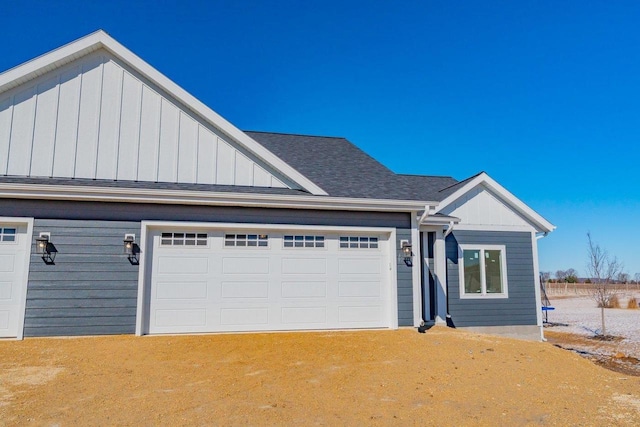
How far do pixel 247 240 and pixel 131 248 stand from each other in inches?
85.6

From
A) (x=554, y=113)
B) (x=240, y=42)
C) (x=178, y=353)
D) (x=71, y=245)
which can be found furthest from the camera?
(x=554, y=113)

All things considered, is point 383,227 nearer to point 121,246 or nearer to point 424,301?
point 424,301

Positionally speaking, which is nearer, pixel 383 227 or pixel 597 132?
pixel 383 227

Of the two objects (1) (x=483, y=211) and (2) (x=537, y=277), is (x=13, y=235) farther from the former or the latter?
(2) (x=537, y=277)

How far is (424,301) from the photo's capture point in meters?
10.8

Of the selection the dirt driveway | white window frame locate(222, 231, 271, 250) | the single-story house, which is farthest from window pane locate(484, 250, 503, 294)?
white window frame locate(222, 231, 271, 250)

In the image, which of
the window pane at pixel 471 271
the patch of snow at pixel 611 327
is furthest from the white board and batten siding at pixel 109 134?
the patch of snow at pixel 611 327

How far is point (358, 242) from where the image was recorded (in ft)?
29.6

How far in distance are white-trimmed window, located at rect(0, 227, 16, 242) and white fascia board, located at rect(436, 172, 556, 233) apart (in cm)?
979

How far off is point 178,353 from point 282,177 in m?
4.21

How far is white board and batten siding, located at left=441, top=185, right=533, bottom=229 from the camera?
38.0 feet

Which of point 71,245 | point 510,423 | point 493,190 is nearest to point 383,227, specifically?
point 493,190

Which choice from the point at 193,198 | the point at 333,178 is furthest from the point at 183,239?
the point at 333,178

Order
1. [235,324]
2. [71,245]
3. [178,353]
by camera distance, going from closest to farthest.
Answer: [178,353] < [71,245] < [235,324]
